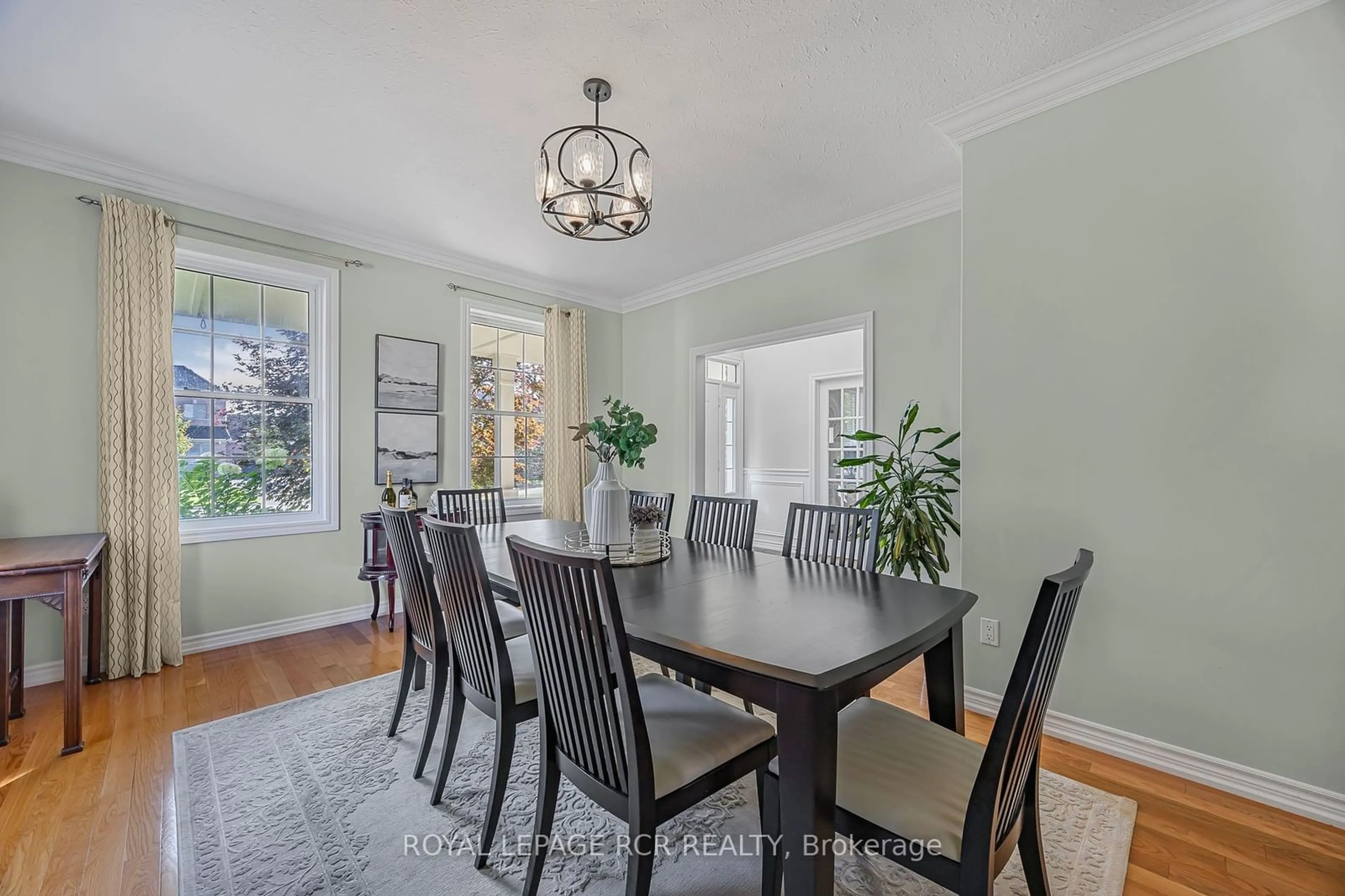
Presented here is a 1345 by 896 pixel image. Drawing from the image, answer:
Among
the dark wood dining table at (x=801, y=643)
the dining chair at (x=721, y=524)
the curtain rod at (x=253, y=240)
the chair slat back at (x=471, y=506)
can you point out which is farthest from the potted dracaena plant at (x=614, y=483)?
the curtain rod at (x=253, y=240)

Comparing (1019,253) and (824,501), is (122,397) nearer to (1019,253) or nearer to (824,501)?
(1019,253)

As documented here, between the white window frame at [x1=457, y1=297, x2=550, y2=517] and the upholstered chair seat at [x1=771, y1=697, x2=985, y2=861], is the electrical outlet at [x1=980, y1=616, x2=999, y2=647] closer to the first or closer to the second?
the upholstered chair seat at [x1=771, y1=697, x2=985, y2=861]

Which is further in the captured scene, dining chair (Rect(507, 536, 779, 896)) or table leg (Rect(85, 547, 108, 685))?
table leg (Rect(85, 547, 108, 685))

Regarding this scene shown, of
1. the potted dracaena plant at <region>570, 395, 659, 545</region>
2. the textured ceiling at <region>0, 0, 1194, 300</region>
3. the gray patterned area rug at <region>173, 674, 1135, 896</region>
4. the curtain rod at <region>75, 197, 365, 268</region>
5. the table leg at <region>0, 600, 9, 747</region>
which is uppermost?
the textured ceiling at <region>0, 0, 1194, 300</region>

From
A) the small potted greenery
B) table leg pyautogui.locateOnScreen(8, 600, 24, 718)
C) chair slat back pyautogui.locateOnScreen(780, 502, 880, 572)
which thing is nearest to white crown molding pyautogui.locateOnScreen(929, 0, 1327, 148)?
chair slat back pyautogui.locateOnScreen(780, 502, 880, 572)

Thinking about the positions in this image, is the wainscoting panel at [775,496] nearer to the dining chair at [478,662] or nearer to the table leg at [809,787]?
the dining chair at [478,662]

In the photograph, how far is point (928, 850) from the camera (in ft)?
3.61

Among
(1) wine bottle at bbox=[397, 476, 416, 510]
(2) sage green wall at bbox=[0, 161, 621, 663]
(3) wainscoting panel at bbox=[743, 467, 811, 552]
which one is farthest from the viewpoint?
(3) wainscoting panel at bbox=[743, 467, 811, 552]

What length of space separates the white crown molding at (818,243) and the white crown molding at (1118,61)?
1.50 ft

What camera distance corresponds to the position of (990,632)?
2531mm

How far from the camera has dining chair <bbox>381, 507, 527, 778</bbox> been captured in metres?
2.04

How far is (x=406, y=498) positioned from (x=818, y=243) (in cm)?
350

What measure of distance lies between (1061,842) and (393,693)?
2810 mm

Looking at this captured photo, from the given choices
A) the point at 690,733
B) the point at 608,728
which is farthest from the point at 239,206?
the point at 690,733
